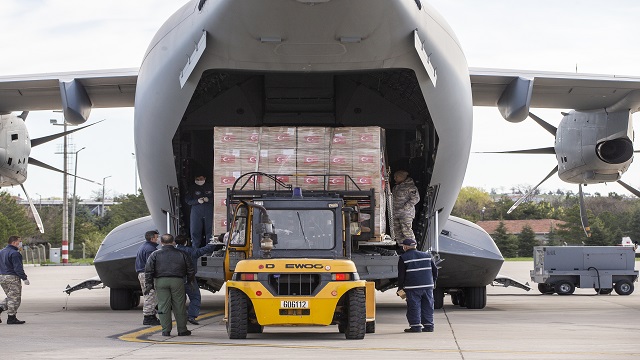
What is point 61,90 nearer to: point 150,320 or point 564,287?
point 150,320

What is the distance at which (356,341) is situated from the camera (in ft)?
37.6

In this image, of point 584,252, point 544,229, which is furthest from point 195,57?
point 544,229

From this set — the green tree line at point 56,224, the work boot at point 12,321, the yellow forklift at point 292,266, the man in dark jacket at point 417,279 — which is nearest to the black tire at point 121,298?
the work boot at point 12,321

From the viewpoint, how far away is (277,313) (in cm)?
1133

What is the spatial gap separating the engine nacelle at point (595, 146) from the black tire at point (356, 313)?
7.71 meters

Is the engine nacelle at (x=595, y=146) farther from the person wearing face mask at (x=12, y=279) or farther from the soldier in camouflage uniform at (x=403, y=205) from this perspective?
the person wearing face mask at (x=12, y=279)

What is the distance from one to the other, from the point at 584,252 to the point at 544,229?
78.2 metres

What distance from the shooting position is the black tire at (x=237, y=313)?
11445mm

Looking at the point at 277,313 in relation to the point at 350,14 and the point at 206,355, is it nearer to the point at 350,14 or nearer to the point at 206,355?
the point at 206,355

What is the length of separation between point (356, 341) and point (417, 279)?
212cm

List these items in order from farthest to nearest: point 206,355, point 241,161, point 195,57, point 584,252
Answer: point 584,252, point 241,161, point 195,57, point 206,355

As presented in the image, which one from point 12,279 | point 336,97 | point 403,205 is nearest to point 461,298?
point 403,205

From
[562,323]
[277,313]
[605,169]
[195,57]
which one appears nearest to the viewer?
[277,313]

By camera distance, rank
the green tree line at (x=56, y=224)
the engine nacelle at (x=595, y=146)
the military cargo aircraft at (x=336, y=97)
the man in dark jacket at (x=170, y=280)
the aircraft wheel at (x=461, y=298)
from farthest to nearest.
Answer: the green tree line at (x=56, y=224)
the aircraft wheel at (x=461, y=298)
the engine nacelle at (x=595, y=146)
the man in dark jacket at (x=170, y=280)
the military cargo aircraft at (x=336, y=97)
